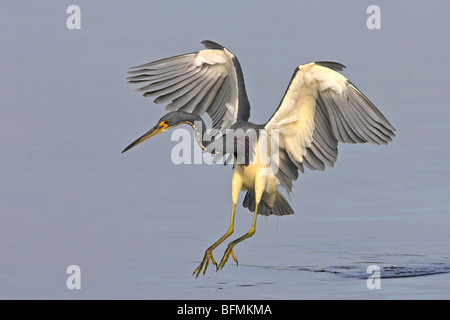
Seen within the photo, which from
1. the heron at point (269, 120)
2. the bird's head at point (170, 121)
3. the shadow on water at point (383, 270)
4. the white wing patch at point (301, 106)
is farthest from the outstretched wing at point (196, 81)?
the shadow on water at point (383, 270)

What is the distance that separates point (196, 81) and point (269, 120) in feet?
4.59

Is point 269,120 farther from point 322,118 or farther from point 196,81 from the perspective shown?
point 196,81

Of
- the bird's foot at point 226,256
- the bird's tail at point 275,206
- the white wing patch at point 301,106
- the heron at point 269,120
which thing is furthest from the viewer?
the bird's tail at point 275,206

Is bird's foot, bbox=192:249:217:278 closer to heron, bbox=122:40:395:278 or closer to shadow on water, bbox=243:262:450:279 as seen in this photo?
heron, bbox=122:40:395:278

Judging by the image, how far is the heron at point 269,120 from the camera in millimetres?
9234

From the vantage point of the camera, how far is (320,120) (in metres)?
9.53

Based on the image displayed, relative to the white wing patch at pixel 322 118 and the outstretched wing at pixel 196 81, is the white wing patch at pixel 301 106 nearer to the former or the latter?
the white wing patch at pixel 322 118

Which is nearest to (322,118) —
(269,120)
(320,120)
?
(320,120)

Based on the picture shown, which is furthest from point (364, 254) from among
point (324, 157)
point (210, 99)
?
point (210, 99)

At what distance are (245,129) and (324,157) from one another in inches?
31.8

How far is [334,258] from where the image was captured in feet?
31.7

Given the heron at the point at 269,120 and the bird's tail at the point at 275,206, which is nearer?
the heron at the point at 269,120

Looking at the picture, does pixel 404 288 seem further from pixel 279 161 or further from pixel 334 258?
pixel 279 161

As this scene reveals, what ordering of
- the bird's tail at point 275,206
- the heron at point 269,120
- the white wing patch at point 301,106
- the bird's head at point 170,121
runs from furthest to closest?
the bird's tail at point 275,206
the bird's head at point 170,121
the heron at point 269,120
the white wing patch at point 301,106
